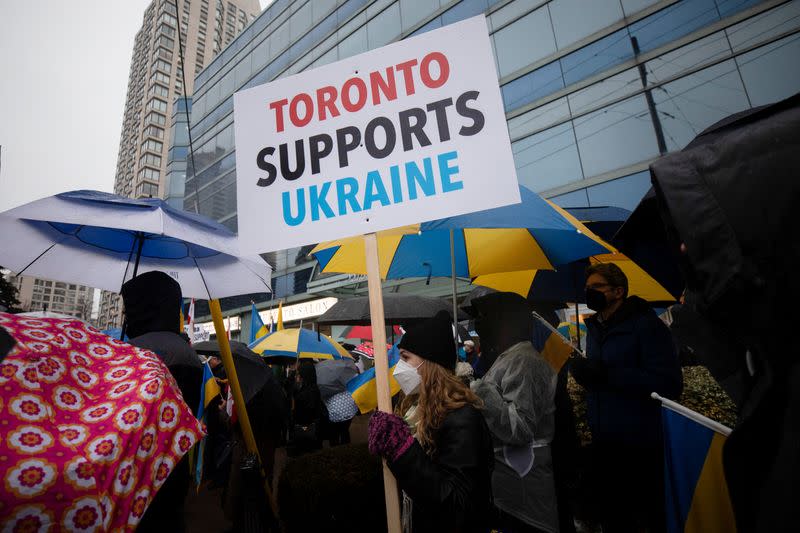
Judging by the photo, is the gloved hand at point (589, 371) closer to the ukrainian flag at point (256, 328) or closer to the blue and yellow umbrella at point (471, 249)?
the blue and yellow umbrella at point (471, 249)

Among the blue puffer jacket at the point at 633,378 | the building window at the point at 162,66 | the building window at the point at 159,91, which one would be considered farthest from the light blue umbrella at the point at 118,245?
the building window at the point at 162,66

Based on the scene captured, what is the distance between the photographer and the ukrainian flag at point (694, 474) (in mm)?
1447

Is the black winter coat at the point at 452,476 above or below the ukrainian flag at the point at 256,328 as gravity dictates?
below

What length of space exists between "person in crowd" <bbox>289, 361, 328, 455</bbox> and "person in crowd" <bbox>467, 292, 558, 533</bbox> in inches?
141

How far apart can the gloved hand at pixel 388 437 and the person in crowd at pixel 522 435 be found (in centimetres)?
87

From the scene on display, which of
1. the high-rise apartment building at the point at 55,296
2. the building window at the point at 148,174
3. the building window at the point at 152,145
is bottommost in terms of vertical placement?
the high-rise apartment building at the point at 55,296

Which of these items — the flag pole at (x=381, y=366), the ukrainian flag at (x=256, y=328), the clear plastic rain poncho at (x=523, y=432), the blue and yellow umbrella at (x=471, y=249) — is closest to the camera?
the flag pole at (x=381, y=366)

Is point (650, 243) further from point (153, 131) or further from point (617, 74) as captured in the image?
point (153, 131)

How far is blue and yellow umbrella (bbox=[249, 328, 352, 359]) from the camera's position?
6.06 m

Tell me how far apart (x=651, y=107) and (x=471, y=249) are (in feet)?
35.8

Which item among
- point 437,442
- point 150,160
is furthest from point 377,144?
point 150,160

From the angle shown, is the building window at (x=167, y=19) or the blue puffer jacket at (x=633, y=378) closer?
the blue puffer jacket at (x=633, y=378)

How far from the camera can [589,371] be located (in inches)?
92.9

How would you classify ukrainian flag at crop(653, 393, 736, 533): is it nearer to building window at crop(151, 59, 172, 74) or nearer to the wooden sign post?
the wooden sign post
